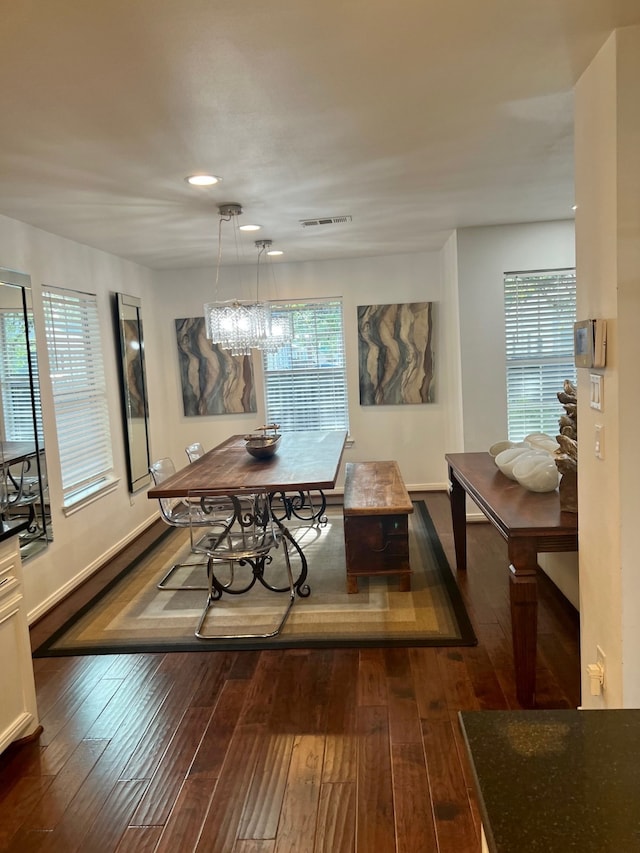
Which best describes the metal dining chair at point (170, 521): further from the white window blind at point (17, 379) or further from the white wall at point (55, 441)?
the white window blind at point (17, 379)

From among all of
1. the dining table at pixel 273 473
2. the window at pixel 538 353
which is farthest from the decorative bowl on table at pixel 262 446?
the window at pixel 538 353

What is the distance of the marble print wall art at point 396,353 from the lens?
584 centimetres

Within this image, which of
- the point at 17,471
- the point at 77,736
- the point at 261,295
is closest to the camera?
the point at 77,736

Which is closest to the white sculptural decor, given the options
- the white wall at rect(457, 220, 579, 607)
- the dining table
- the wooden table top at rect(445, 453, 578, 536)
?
the wooden table top at rect(445, 453, 578, 536)

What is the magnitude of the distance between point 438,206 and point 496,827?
3627mm

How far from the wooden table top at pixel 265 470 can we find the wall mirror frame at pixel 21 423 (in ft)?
2.31

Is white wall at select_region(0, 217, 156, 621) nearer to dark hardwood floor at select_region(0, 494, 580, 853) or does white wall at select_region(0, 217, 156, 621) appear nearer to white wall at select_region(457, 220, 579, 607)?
dark hardwood floor at select_region(0, 494, 580, 853)

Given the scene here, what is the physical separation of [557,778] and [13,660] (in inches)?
82.6

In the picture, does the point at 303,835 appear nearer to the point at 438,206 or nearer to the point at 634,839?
the point at 634,839

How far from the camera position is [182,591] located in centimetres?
382

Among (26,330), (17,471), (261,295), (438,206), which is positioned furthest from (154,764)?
(261,295)

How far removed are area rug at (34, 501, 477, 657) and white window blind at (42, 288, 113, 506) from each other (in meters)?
0.81

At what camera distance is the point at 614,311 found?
71.7 inches

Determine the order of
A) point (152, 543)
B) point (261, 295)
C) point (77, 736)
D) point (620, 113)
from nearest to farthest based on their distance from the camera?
point (620, 113)
point (77, 736)
point (152, 543)
point (261, 295)
